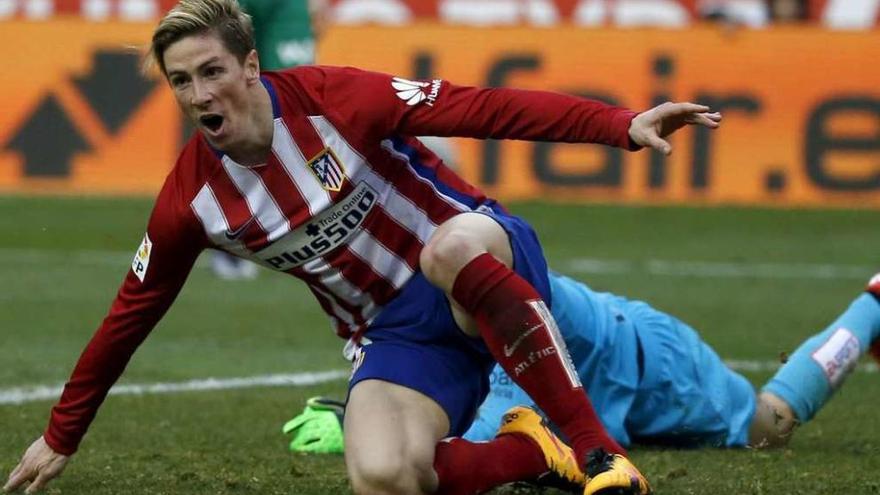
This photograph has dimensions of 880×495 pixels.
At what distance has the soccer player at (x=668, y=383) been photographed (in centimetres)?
502

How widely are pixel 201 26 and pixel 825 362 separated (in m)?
2.23

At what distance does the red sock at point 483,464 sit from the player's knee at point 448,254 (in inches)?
16.4

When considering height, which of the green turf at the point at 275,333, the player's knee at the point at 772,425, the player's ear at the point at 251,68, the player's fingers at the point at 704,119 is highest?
the player's fingers at the point at 704,119

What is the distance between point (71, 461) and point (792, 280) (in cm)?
565

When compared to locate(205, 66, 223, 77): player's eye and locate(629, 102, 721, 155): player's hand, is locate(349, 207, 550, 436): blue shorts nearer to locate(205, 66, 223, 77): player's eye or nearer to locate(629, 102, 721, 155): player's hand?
locate(629, 102, 721, 155): player's hand

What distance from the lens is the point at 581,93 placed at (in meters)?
13.2

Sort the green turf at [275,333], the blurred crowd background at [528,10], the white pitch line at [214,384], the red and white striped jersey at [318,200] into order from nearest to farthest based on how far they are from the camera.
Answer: the red and white striped jersey at [318,200], the green turf at [275,333], the white pitch line at [214,384], the blurred crowd background at [528,10]

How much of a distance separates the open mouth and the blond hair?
0.16m

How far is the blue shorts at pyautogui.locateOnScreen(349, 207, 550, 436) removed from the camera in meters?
4.37

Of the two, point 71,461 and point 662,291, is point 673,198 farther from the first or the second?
point 71,461

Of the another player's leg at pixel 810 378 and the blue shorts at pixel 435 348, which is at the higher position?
the blue shorts at pixel 435 348

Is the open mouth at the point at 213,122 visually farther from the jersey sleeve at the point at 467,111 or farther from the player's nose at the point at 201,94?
the jersey sleeve at the point at 467,111

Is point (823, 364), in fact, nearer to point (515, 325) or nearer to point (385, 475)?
point (515, 325)

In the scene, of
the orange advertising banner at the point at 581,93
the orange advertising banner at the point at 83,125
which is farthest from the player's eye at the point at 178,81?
the orange advertising banner at the point at 83,125
